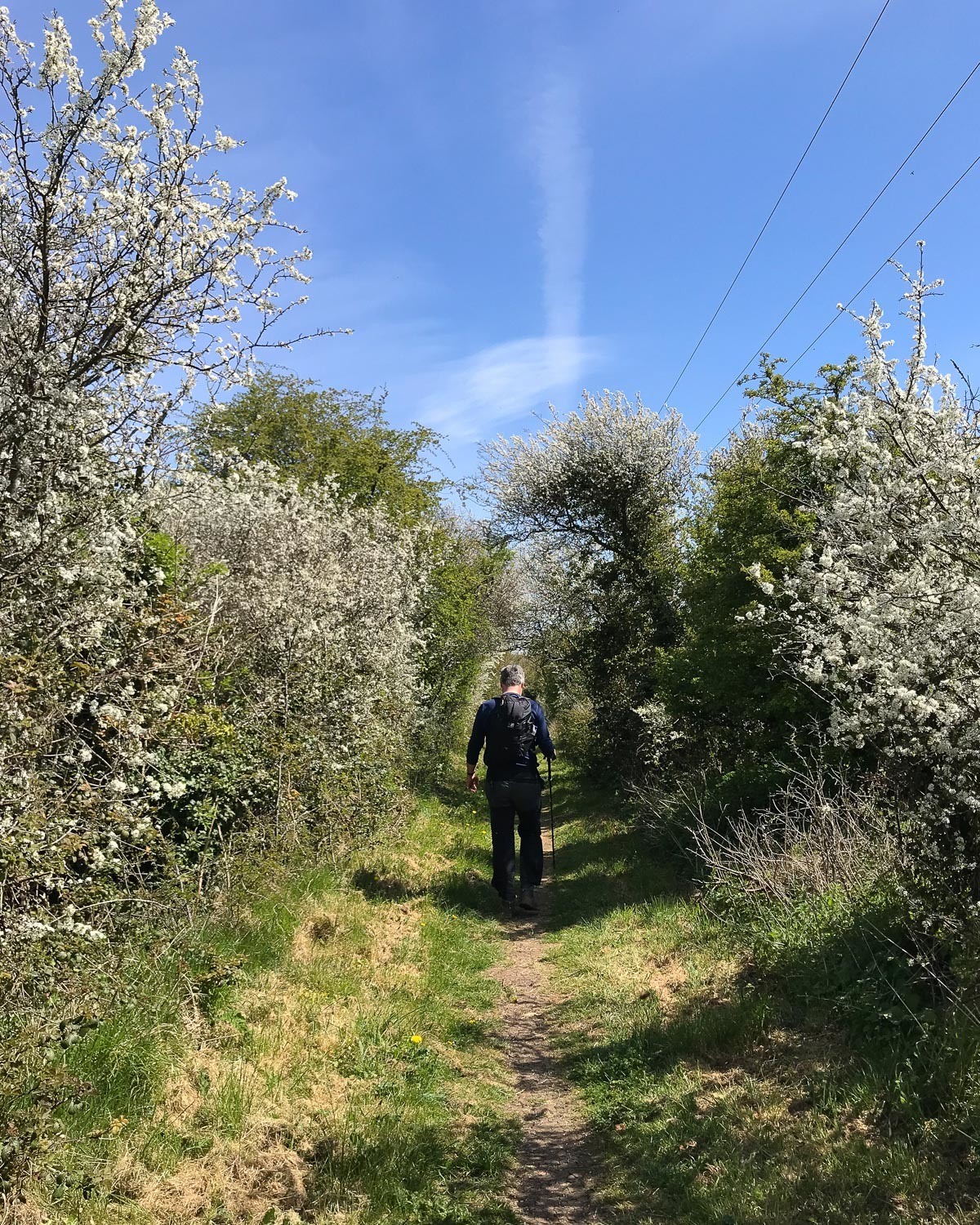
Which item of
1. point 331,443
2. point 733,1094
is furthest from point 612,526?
point 733,1094

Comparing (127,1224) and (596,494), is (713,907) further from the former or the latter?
(596,494)

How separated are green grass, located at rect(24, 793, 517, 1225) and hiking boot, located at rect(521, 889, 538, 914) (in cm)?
186

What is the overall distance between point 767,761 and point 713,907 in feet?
7.57

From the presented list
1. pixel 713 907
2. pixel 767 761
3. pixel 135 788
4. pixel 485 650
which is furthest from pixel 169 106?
pixel 485 650

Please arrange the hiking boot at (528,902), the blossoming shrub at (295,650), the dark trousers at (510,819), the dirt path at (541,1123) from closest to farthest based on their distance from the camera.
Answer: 1. the dirt path at (541,1123)
2. the blossoming shrub at (295,650)
3. the dark trousers at (510,819)
4. the hiking boot at (528,902)

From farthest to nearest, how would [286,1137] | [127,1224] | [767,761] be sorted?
[767,761] → [286,1137] → [127,1224]

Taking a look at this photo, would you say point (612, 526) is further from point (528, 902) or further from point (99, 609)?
point (99, 609)

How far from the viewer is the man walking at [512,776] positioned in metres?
7.73

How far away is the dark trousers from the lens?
25.3ft

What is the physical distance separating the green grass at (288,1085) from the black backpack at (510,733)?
7.06 feet

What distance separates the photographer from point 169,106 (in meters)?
3.70

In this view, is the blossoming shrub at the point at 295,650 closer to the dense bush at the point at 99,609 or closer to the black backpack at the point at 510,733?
the dense bush at the point at 99,609

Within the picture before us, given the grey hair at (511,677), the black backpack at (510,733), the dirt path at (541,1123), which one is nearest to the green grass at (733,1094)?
the dirt path at (541,1123)

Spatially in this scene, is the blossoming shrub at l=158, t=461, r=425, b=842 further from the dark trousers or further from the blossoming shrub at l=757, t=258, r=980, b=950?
the blossoming shrub at l=757, t=258, r=980, b=950
